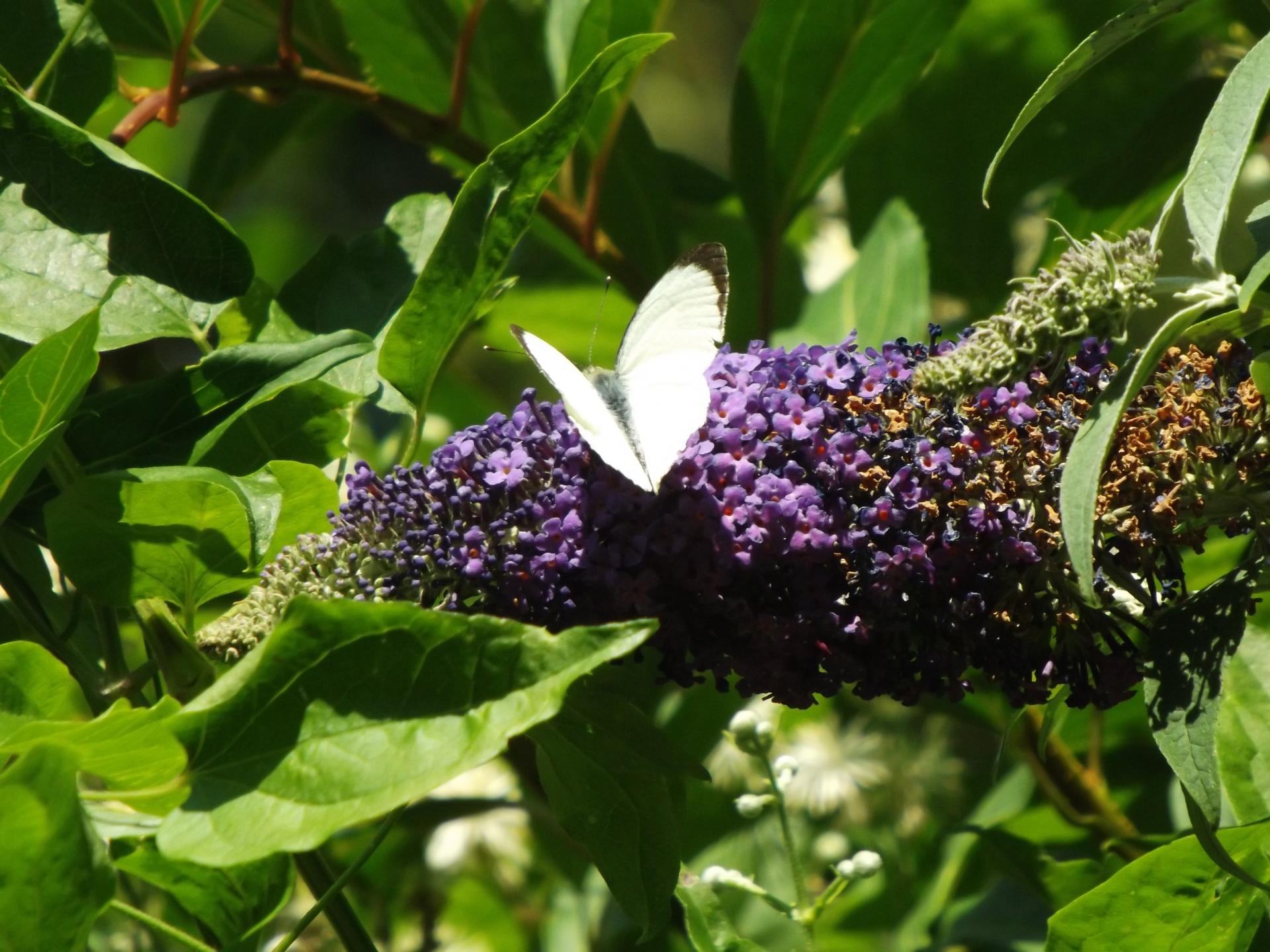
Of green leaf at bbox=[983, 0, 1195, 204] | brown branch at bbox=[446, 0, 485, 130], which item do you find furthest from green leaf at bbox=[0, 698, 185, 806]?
brown branch at bbox=[446, 0, 485, 130]

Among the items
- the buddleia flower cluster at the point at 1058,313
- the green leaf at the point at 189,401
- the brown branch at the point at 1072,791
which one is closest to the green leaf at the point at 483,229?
the green leaf at the point at 189,401

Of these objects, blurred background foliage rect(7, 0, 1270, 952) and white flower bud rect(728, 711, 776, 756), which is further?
blurred background foliage rect(7, 0, 1270, 952)

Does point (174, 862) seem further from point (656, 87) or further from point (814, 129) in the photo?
point (656, 87)

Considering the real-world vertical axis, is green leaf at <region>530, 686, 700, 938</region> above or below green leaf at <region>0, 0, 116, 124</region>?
below

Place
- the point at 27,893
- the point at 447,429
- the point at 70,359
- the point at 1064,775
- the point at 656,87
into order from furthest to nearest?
the point at 656,87
the point at 447,429
the point at 1064,775
the point at 70,359
the point at 27,893

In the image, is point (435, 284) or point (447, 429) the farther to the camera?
point (447, 429)

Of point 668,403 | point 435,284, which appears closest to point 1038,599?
point 668,403

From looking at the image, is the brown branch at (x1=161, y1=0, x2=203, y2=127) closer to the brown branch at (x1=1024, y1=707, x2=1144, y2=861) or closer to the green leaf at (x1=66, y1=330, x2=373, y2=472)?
the green leaf at (x1=66, y1=330, x2=373, y2=472)

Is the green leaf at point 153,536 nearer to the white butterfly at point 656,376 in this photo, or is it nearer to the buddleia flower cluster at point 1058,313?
the white butterfly at point 656,376
